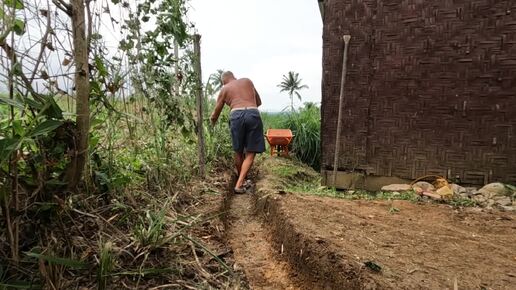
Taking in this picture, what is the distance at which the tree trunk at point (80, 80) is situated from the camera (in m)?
1.61

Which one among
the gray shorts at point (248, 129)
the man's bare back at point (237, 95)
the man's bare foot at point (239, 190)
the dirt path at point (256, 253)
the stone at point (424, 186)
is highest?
the man's bare back at point (237, 95)

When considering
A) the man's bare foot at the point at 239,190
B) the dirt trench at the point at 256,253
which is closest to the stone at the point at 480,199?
the dirt trench at the point at 256,253

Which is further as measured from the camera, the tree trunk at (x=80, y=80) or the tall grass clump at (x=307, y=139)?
the tall grass clump at (x=307, y=139)

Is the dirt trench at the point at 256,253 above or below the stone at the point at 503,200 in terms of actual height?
below

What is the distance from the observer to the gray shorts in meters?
4.69

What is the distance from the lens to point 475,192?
12.6 ft

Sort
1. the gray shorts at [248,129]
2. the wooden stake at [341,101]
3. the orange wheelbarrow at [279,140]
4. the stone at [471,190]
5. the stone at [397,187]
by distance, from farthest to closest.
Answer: the orange wheelbarrow at [279,140] → the gray shorts at [248,129] → the wooden stake at [341,101] → the stone at [397,187] → the stone at [471,190]

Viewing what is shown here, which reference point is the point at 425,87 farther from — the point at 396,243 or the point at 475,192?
the point at 396,243

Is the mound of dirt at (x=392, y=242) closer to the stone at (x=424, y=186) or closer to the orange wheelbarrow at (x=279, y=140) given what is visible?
the stone at (x=424, y=186)

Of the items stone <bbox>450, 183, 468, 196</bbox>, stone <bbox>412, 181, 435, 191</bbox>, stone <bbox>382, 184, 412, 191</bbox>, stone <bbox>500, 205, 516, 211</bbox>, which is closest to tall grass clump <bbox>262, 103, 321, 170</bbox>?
stone <bbox>382, 184, 412, 191</bbox>

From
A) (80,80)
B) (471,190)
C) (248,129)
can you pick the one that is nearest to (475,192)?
(471,190)

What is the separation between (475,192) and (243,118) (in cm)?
257

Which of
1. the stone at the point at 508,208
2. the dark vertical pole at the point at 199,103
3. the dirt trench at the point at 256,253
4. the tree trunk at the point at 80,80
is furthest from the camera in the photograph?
the dark vertical pole at the point at 199,103

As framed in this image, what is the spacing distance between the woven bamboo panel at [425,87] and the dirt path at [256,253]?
1422mm
